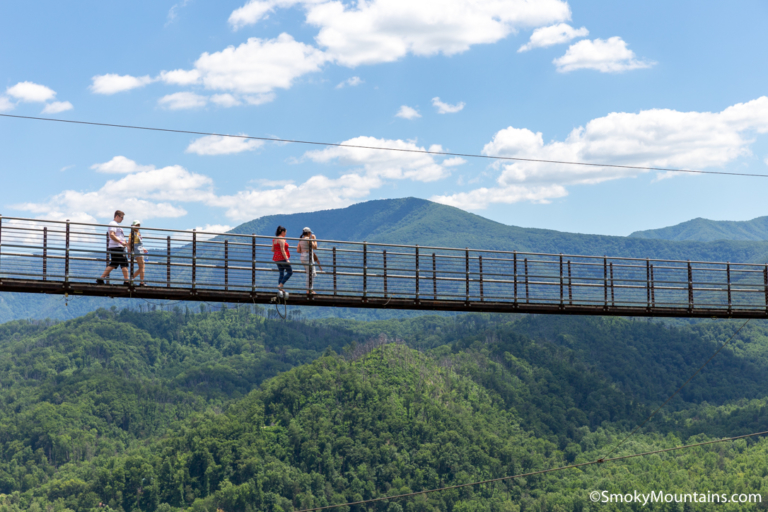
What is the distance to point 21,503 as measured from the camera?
119812 mm

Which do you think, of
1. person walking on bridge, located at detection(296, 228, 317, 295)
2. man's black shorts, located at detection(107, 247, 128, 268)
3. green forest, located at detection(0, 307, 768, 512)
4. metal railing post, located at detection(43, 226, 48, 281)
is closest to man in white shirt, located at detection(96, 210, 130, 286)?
man's black shorts, located at detection(107, 247, 128, 268)

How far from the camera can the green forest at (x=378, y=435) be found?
119812 millimetres

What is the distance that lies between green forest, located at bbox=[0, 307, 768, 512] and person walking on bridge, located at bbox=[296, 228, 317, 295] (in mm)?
108763

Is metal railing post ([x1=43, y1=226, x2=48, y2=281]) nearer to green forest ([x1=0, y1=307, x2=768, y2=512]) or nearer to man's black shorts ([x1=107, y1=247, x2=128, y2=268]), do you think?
man's black shorts ([x1=107, y1=247, x2=128, y2=268])

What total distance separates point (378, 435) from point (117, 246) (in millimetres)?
128495

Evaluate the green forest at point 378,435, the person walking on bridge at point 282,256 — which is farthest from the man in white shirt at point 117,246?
the green forest at point 378,435

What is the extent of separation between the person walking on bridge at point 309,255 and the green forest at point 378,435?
108763 mm

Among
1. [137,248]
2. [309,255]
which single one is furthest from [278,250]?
[137,248]

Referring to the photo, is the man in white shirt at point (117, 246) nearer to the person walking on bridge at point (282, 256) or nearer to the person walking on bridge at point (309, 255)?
the person walking on bridge at point (282, 256)

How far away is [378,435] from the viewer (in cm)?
13900

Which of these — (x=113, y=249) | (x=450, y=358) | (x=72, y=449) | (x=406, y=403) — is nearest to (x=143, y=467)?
(x=72, y=449)

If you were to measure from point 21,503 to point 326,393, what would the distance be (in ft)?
185

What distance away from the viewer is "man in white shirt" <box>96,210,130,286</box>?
49.4 ft

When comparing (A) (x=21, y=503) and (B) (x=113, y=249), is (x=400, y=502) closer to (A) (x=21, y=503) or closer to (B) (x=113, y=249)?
(A) (x=21, y=503)
